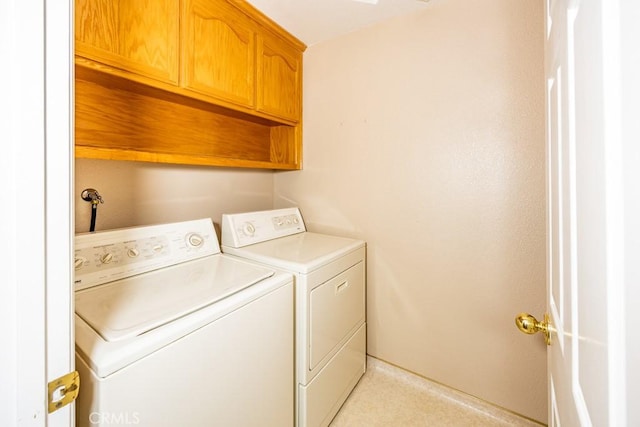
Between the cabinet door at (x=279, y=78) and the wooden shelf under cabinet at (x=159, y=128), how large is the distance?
0.65 feet

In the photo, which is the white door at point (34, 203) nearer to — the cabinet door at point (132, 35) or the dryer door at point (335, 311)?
the cabinet door at point (132, 35)

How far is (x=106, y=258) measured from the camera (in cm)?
108

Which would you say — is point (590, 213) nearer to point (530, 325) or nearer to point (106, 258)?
point (530, 325)

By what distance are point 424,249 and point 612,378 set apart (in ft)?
4.55

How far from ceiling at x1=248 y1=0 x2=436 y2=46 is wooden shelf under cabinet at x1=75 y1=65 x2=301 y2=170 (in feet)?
2.19

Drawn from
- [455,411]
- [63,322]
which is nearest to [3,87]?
[63,322]

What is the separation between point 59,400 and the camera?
489 mm

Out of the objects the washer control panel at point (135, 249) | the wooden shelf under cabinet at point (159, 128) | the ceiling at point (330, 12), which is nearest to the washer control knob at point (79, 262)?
the washer control panel at point (135, 249)

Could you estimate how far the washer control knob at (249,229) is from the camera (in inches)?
64.9

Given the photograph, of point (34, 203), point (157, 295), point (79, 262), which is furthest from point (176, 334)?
point (79, 262)

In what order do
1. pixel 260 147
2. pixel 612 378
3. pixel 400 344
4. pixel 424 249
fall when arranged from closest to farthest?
pixel 612 378 < pixel 424 249 < pixel 400 344 < pixel 260 147

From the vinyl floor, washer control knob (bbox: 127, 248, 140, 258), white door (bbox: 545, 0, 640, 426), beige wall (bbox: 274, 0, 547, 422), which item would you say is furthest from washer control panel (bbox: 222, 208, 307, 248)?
white door (bbox: 545, 0, 640, 426)

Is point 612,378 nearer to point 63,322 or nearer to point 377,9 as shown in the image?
point 63,322

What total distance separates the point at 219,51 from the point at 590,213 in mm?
1710
